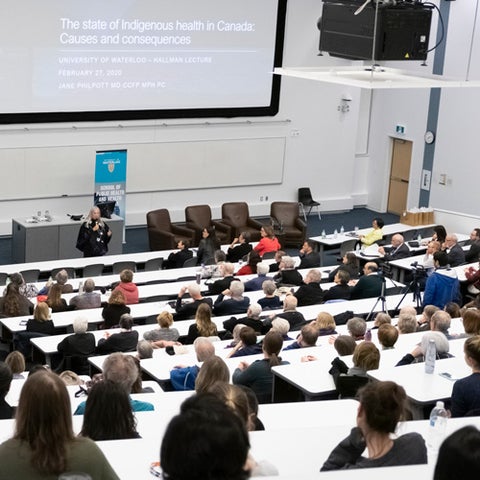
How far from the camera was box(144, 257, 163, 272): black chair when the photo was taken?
1332 cm

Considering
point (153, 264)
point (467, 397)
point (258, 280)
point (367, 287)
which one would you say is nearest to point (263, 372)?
point (467, 397)

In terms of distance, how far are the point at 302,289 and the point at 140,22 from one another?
6.98m

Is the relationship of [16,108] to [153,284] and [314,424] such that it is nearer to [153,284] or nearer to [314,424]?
[153,284]

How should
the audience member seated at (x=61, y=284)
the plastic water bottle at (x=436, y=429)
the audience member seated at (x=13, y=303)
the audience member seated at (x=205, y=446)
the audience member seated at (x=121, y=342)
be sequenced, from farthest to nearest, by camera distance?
the audience member seated at (x=61, y=284) → the audience member seated at (x=13, y=303) → the audience member seated at (x=121, y=342) → the plastic water bottle at (x=436, y=429) → the audience member seated at (x=205, y=446)

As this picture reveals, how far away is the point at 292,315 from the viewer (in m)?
10.1

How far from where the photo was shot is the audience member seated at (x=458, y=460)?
2.32 meters


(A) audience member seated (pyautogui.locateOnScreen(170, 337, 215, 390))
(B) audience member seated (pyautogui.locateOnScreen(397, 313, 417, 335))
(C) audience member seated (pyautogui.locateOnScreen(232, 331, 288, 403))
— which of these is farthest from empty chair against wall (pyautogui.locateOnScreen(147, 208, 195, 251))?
(C) audience member seated (pyautogui.locateOnScreen(232, 331, 288, 403))

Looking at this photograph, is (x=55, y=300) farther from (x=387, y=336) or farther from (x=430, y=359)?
(x=430, y=359)

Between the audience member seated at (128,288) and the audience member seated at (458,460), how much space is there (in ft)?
29.5

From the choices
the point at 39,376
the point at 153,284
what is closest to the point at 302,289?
the point at 153,284

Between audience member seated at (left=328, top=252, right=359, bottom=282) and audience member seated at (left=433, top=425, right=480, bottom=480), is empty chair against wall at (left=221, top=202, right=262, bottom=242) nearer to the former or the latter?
audience member seated at (left=328, top=252, right=359, bottom=282)

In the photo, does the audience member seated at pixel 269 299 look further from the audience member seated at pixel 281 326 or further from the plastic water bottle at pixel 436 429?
the plastic water bottle at pixel 436 429

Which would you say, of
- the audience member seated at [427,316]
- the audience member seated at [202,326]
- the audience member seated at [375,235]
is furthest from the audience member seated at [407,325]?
the audience member seated at [375,235]

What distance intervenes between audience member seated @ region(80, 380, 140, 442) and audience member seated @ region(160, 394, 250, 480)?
74.3 inches
